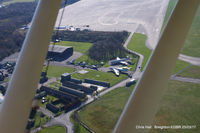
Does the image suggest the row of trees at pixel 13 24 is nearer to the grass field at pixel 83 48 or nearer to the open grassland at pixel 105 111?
the grass field at pixel 83 48

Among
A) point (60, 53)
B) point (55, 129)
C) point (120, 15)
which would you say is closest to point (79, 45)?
point (60, 53)

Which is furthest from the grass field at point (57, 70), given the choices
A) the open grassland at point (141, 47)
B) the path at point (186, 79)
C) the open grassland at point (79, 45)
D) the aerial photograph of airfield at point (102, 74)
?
the path at point (186, 79)

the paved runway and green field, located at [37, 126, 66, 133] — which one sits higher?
green field, located at [37, 126, 66, 133]

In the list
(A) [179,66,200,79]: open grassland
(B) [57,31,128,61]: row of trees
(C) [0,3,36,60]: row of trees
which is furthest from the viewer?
(C) [0,3,36,60]: row of trees

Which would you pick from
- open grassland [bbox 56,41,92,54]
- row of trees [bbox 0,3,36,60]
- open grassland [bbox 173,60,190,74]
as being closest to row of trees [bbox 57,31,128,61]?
open grassland [bbox 56,41,92,54]

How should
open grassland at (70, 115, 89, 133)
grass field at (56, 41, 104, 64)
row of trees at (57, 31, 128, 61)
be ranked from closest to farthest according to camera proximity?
1. open grassland at (70, 115, 89, 133)
2. grass field at (56, 41, 104, 64)
3. row of trees at (57, 31, 128, 61)

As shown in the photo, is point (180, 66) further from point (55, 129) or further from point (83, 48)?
point (55, 129)

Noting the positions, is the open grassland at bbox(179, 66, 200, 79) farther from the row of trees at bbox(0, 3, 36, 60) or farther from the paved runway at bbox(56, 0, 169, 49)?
the row of trees at bbox(0, 3, 36, 60)
